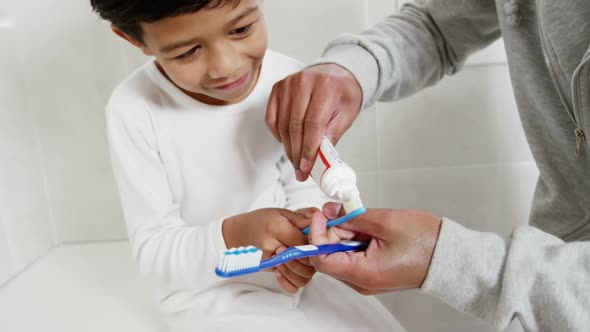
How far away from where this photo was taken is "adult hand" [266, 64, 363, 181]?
499 mm

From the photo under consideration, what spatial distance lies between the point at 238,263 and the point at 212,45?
0.74 ft

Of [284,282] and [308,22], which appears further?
[308,22]

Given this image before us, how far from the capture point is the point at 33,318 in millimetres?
707

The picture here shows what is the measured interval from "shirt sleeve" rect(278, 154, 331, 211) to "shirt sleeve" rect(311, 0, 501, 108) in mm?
153

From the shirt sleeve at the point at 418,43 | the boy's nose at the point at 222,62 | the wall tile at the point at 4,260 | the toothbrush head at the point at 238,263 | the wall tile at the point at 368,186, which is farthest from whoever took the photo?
the wall tile at the point at 368,186

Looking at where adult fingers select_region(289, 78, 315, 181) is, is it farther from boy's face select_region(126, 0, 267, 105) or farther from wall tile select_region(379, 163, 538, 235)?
wall tile select_region(379, 163, 538, 235)

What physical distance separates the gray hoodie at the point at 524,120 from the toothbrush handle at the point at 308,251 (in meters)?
0.07

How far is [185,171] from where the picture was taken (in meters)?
0.65

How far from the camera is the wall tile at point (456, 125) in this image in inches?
33.7

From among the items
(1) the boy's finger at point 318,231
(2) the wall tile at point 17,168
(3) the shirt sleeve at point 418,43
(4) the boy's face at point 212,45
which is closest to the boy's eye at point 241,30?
(4) the boy's face at point 212,45

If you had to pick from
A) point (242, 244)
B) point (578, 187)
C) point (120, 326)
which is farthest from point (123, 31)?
point (578, 187)

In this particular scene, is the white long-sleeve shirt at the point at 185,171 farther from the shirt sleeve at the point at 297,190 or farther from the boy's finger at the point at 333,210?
the boy's finger at the point at 333,210

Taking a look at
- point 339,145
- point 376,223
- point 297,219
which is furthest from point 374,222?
point 339,145

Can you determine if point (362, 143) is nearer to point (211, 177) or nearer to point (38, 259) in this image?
point (211, 177)
